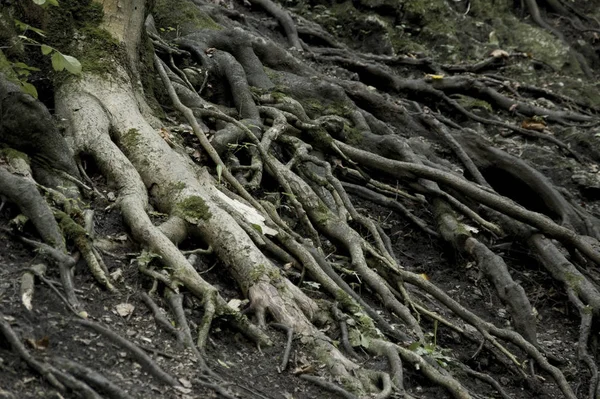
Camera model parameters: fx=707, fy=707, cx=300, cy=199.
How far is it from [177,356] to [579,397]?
3.12m

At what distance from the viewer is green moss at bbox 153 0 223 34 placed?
7215 millimetres

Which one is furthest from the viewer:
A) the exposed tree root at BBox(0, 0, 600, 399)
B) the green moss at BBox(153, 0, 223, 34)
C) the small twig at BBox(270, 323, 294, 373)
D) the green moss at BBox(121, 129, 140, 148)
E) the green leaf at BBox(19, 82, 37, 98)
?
the green moss at BBox(153, 0, 223, 34)

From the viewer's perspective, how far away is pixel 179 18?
24.1 ft

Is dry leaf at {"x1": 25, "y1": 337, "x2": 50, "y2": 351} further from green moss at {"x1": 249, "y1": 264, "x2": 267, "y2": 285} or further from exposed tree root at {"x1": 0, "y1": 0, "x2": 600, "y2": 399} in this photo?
green moss at {"x1": 249, "y1": 264, "x2": 267, "y2": 285}

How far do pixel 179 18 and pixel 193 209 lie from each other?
149 inches

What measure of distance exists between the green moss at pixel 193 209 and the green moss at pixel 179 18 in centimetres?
341

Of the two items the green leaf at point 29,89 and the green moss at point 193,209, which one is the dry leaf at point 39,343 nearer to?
the green moss at point 193,209

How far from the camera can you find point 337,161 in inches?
255

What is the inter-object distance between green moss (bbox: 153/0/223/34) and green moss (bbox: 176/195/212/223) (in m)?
3.41

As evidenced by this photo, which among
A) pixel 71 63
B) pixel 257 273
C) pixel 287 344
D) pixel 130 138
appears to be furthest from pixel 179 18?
pixel 287 344

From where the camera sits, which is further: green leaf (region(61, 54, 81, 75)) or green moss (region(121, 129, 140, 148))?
green moss (region(121, 129, 140, 148))

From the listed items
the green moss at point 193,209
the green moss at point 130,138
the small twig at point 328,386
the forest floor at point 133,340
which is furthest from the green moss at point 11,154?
the small twig at point 328,386

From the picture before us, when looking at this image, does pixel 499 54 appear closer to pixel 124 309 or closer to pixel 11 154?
pixel 11 154

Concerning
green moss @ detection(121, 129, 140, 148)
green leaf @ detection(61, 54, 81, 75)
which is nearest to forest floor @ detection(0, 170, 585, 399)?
green moss @ detection(121, 129, 140, 148)
